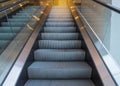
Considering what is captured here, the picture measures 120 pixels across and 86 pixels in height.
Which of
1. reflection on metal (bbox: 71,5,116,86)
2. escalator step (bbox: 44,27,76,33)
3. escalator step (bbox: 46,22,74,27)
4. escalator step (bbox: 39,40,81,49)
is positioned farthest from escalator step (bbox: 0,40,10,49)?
escalator step (bbox: 46,22,74,27)

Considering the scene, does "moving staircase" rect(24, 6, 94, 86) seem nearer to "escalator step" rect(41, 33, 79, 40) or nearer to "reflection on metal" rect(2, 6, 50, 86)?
"escalator step" rect(41, 33, 79, 40)

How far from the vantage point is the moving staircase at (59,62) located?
341cm

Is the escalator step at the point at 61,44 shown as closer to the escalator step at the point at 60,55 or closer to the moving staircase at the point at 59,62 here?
the moving staircase at the point at 59,62

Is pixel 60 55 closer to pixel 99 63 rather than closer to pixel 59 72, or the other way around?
pixel 59 72

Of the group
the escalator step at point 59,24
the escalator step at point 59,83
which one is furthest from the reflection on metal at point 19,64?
the escalator step at point 59,24

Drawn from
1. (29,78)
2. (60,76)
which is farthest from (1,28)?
(60,76)

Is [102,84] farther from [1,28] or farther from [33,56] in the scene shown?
[1,28]

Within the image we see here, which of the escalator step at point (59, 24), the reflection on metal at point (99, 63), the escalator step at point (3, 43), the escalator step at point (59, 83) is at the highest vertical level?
the escalator step at point (3, 43)

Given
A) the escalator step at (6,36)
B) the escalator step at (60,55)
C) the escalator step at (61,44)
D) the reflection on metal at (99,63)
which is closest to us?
the reflection on metal at (99,63)

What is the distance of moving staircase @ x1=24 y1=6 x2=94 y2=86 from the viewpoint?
3.41 m

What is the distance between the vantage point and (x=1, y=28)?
388cm

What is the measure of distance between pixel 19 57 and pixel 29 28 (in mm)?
1460

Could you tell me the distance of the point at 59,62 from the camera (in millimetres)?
3873

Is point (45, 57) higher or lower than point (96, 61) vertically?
lower
